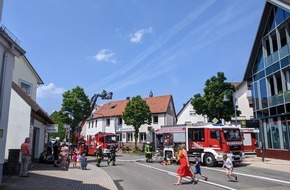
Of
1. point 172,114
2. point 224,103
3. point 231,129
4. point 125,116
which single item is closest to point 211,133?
point 231,129

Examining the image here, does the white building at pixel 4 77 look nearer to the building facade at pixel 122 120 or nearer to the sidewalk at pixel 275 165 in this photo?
the sidewalk at pixel 275 165

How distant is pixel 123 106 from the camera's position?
61.1m

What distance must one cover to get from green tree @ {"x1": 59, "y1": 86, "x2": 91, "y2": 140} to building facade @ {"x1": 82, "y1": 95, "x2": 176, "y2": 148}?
15.2m

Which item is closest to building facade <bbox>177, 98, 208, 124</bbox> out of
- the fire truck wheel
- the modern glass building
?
the modern glass building

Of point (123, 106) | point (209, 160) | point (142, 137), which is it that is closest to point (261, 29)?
point (209, 160)

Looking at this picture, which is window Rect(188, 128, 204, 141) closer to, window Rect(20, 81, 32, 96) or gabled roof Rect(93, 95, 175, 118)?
window Rect(20, 81, 32, 96)

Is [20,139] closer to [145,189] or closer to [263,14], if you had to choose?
[145,189]

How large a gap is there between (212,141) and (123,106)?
40.2 m

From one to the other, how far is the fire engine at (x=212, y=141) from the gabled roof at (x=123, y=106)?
29.8m

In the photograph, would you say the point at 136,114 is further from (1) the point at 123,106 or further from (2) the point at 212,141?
(2) the point at 212,141

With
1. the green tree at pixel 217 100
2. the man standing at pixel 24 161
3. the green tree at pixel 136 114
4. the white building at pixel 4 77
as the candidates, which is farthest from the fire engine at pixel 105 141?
the white building at pixel 4 77

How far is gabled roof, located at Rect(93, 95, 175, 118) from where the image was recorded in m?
54.5

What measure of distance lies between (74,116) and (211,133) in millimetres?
17896

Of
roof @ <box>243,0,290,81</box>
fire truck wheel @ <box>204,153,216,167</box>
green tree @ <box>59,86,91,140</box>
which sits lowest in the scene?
fire truck wheel @ <box>204,153,216,167</box>
